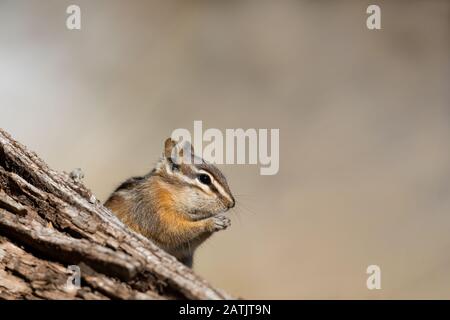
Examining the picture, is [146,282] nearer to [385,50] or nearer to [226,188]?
[226,188]

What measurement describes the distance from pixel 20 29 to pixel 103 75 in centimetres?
140

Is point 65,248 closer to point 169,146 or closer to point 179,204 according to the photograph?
point 179,204

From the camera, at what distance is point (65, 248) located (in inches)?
120

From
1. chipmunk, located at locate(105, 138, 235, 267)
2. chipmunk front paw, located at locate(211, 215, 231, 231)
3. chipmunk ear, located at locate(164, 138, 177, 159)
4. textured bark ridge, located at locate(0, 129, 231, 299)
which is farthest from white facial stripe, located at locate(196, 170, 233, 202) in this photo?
textured bark ridge, located at locate(0, 129, 231, 299)

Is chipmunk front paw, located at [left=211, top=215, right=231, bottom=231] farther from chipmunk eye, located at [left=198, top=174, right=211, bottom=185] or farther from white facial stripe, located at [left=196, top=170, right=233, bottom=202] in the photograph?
chipmunk eye, located at [left=198, top=174, right=211, bottom=185]

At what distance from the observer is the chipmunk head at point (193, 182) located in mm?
4285

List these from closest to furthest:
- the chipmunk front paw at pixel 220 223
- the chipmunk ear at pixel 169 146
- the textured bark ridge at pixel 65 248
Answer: the textured bark ridge at pixel 65 248 → the chipmunk front paw at pixel 220 223 → the chipmunk ear at pixel 169 146

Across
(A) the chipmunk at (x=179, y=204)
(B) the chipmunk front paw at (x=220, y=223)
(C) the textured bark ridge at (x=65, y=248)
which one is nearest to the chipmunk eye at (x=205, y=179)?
(A) the chipmunk at (x=179, y=204)

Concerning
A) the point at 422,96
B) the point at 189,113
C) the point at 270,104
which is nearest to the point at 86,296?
the point at 189,113

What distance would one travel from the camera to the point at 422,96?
9.02 metres

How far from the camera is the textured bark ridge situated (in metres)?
2.90

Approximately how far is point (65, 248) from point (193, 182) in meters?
1.44

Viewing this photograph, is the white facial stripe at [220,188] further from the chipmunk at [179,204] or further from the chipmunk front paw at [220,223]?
the chipmunk front paw at [220,223]
